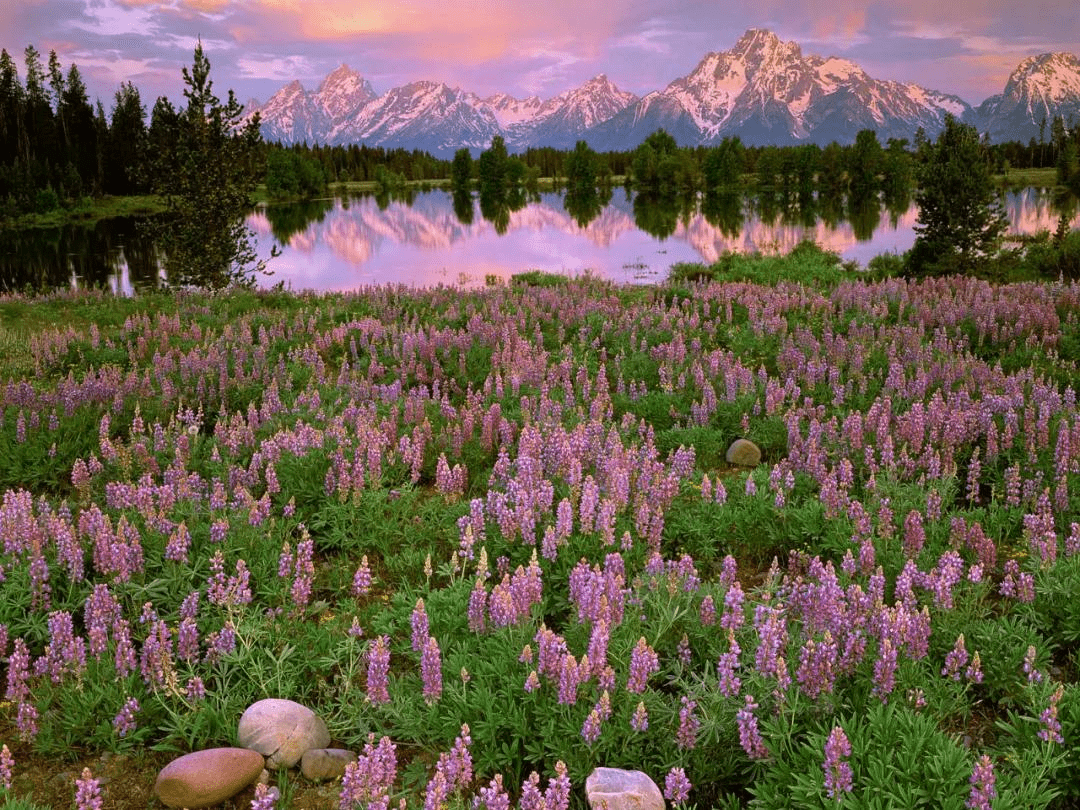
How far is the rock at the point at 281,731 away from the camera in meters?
4.82

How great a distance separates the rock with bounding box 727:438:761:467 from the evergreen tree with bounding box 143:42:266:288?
1941 centimetres

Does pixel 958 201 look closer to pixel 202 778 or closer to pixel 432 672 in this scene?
pixel 432 672

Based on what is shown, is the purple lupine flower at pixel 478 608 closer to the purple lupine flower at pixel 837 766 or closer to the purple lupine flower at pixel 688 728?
the purple lupine flower at pixel 688 728

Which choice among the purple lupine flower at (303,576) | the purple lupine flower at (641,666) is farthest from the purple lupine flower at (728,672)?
the purple lupine flower at (303,576)

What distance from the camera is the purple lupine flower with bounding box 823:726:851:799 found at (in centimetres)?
364

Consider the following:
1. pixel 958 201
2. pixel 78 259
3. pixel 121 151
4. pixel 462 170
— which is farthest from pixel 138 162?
pixel 958 201

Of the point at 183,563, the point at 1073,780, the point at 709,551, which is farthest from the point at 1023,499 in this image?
the point at 183,563

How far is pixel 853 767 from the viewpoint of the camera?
3934mm

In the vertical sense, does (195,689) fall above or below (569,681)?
below

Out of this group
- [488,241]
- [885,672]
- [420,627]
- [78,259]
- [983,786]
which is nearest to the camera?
[983,786]

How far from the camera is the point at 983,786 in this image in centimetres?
348

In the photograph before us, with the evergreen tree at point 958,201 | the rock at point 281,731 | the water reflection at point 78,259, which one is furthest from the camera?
the water reflection at point 78,259

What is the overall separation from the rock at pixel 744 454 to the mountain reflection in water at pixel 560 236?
69.3 ft

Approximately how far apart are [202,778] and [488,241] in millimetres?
59021
